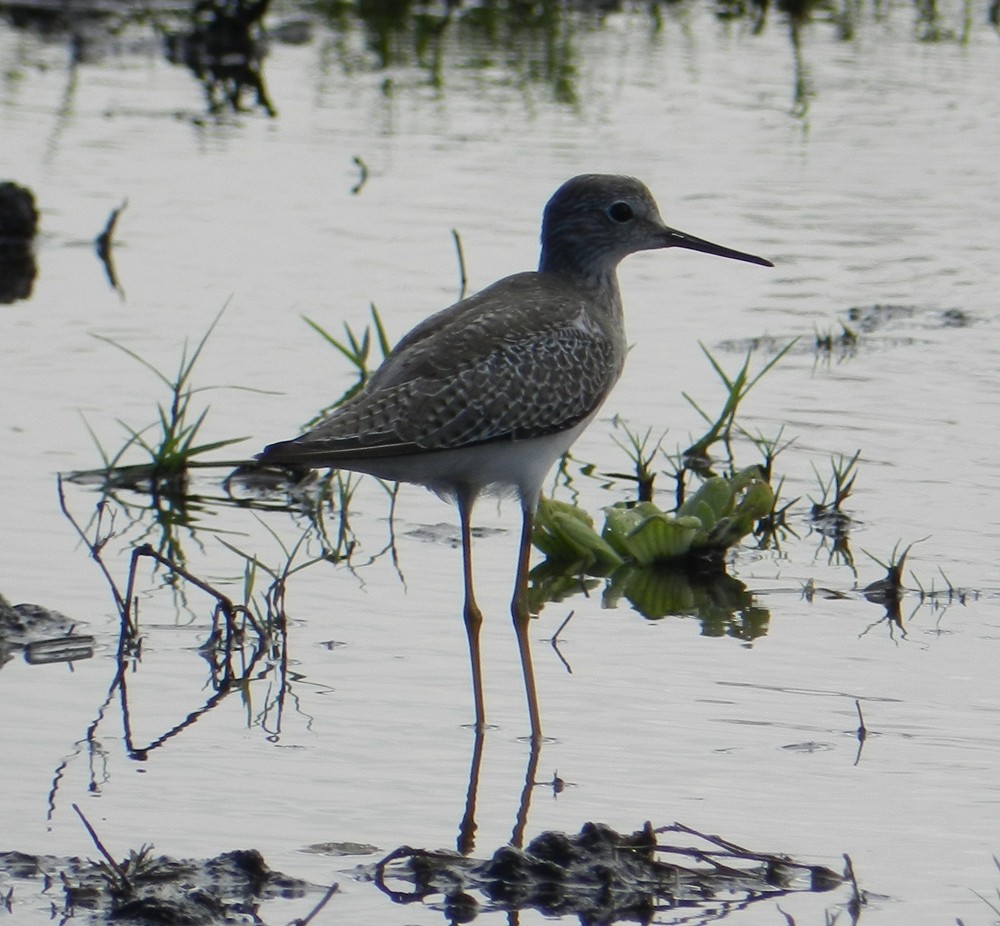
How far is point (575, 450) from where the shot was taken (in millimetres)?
8945

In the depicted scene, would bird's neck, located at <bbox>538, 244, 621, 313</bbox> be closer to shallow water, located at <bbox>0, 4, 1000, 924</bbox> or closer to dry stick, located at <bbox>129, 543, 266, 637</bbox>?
shallow water, located at <bbox>0, 4, 1000, 924</bbox>

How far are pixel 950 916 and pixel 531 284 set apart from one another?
316cm

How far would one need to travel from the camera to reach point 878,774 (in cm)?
574

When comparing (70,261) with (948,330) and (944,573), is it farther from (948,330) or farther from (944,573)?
(944,573)

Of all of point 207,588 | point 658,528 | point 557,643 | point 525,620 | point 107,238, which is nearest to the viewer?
point 207,588

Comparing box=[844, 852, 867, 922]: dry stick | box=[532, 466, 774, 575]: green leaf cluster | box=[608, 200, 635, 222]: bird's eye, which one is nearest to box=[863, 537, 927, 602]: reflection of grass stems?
box=[532, 466, 774, 575]: green leaf cluster

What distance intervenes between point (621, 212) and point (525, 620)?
5.52ft

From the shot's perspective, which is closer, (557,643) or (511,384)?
(511,384)

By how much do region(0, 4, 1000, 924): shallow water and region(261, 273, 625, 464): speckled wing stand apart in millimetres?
757

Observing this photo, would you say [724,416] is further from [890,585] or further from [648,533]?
[890,585]

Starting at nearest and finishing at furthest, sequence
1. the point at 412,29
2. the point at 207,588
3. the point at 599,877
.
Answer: the point at 599,877
the point at 207,588
the point at 412,29

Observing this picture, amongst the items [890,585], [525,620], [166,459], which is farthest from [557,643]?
[166,459]

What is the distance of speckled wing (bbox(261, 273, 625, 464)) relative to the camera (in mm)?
6328

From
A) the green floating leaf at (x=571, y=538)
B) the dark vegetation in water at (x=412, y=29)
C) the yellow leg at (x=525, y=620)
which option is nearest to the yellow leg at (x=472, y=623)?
the yellow leg at (x=525, y=620)
